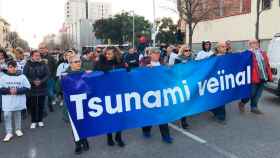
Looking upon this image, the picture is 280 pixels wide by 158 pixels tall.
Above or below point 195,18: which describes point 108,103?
below

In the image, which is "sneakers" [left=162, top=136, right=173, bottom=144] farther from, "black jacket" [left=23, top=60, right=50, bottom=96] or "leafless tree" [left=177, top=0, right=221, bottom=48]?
"leafless tree" [left=177, top=0, right=221, bottom=48]

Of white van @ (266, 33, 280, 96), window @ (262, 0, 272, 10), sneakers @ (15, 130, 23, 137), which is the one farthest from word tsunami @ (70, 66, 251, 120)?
window @ (262, 0, 272, 10)

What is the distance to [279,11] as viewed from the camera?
110 feet

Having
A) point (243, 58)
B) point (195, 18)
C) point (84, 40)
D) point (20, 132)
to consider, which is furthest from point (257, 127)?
point (84, 40)

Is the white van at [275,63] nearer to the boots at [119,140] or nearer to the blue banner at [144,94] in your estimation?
the blue banner at [144,94]

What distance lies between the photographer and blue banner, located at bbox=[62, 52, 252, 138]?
638 cm

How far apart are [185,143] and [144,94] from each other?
3.63 ft

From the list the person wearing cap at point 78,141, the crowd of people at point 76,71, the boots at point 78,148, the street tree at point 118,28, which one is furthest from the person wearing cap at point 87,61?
the street tree at point 118,28

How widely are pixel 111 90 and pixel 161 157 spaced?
4.41 feet

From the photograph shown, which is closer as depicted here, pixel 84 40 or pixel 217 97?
pixel 217 97

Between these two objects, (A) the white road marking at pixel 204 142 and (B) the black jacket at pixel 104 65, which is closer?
(A) the white road marking at pixel 204 142

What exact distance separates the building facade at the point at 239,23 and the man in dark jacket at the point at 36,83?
92.1ft

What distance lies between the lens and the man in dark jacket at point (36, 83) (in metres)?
8.91

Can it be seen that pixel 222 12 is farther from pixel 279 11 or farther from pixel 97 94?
pixel 97 94
